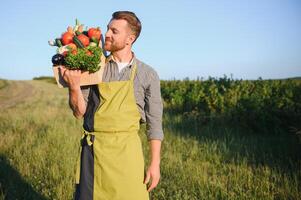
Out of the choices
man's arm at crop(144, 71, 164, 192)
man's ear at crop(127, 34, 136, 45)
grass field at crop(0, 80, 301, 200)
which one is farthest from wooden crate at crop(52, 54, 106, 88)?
grass field at crop(0, 80, 301, 200)

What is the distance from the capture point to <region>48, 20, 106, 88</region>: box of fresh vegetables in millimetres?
2268

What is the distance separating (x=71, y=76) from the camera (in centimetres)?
229

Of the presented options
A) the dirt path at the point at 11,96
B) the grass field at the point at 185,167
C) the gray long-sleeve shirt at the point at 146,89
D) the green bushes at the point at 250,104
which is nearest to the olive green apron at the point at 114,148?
the gray long-sleeve shirt at the point at 146,89

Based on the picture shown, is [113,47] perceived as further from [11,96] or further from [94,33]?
[11,96]

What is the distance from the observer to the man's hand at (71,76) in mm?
2287

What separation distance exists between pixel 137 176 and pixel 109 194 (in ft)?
0.76

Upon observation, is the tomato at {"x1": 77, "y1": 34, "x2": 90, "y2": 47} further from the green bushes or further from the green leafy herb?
the green bushes

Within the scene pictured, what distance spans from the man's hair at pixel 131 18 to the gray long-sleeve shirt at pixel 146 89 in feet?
0.74

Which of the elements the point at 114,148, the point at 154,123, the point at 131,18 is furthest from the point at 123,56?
the point at 114,148

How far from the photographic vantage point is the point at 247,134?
8.41 m

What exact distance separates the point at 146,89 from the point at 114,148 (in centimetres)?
52

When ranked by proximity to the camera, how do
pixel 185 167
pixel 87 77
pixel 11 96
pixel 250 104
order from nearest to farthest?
pixel 87 77, pixel 185 167, pixel 250 104, pixel 11 96

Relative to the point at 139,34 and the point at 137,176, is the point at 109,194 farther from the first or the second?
the point at 139,34

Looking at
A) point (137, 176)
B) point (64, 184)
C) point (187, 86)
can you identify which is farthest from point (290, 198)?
point (187, 86)
